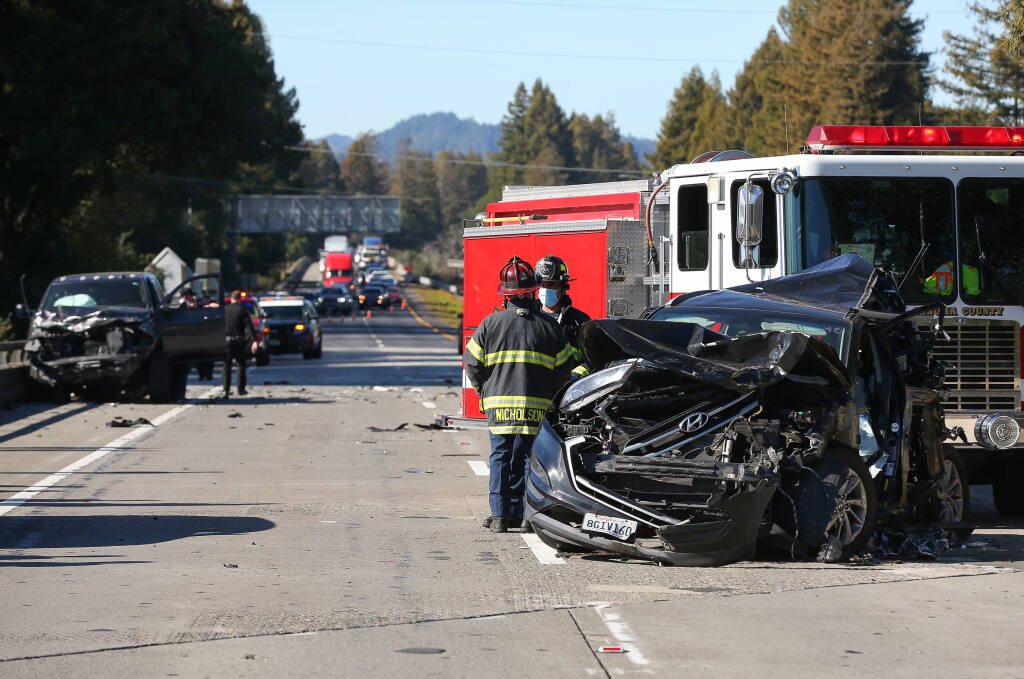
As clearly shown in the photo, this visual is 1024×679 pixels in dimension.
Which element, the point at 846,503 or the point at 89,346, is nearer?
the point at 846,503

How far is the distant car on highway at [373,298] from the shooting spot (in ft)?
320

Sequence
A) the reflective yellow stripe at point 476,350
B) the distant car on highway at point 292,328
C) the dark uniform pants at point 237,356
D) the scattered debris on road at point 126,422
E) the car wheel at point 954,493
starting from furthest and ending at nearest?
the distant car on highway at point 292,328
the dark uniform pants at point 237,356
the scattered debris on road at point 126,422
the reflective yellow stripe at point 476,350
the car wheel at point 954,493

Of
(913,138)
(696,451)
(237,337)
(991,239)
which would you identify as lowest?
(237,337)

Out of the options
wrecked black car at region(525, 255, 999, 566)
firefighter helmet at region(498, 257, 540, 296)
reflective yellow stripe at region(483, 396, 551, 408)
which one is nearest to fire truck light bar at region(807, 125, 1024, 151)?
wrecked black car at region(525, 255, 999, 566)

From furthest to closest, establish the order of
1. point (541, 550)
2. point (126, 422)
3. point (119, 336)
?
point (119, 336) < point (126, 422) < point (541, 550)

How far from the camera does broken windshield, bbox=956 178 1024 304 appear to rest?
11562 mm

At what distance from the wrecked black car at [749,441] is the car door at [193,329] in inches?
602

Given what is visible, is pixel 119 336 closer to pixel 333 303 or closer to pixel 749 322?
pixel 749 322

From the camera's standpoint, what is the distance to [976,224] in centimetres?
1165

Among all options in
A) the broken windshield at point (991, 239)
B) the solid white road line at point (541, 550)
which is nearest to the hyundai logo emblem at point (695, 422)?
the solid white road line at point (541, 550)

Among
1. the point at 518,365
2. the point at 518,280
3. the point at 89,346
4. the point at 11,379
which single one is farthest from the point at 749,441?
the point at 11,379

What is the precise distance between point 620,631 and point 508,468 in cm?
330

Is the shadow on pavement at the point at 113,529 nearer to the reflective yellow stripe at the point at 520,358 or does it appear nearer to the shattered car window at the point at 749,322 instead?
the reflective yellow stripe at the point at 520,358

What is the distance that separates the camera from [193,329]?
24.5 meters
